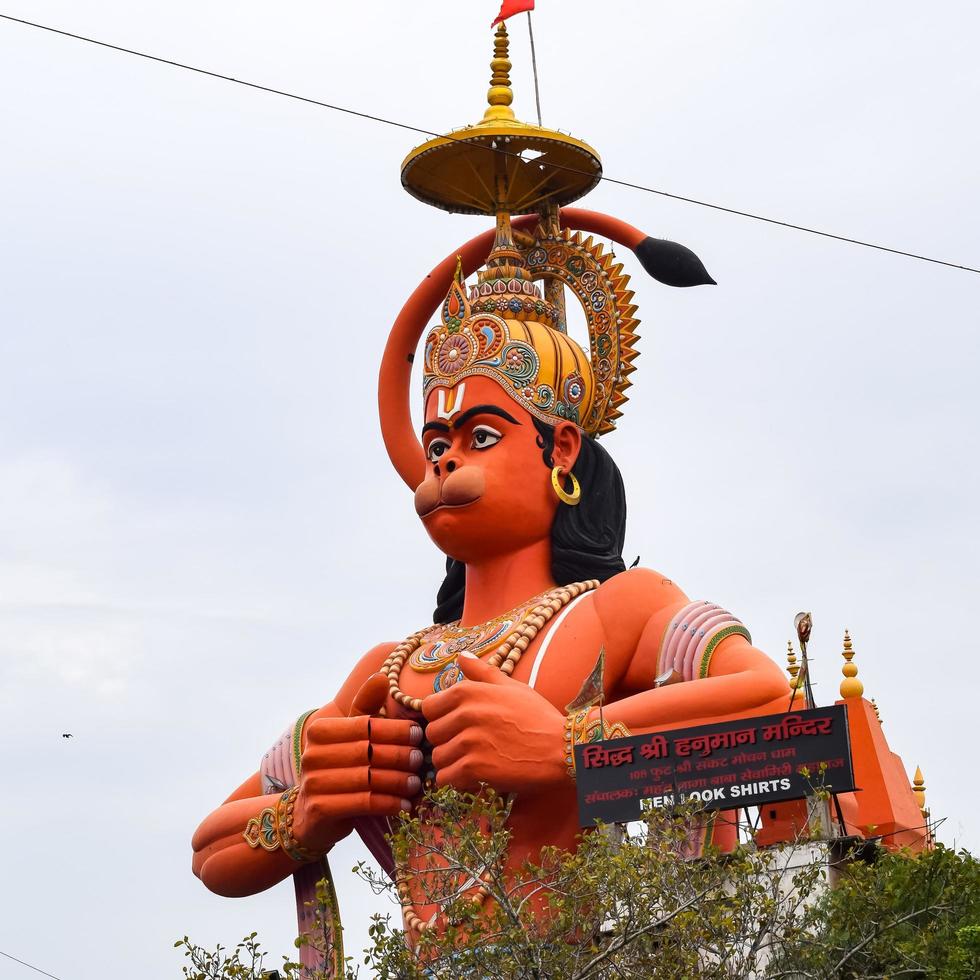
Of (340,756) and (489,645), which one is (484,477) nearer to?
(489,645)

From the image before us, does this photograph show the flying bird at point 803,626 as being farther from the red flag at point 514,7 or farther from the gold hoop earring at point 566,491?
the red flag at point 514,7

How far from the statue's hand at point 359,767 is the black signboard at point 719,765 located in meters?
1.41

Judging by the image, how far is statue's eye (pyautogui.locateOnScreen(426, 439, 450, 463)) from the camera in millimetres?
14242

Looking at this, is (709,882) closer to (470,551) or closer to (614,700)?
(614,700)

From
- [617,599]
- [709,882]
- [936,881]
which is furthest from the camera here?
[617,599]

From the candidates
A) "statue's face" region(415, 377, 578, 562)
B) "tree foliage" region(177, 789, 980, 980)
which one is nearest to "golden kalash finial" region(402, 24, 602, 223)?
"statue's face" region(415, 377, 578, 562)

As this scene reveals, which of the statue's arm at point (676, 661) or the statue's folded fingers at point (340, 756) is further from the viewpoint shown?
the statue's folded fingers at point (340, 756)

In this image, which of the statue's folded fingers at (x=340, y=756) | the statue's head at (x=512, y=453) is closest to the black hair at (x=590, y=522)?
the statue's head at (x=512, y=453)

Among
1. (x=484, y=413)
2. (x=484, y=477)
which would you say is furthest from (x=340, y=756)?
(x=484, y=413)

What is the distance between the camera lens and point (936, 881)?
1153 cm

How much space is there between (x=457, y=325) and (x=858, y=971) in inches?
213

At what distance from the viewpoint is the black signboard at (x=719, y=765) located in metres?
12.0

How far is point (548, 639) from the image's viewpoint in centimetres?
1352

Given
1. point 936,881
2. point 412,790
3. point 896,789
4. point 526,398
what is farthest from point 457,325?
point 936,881
